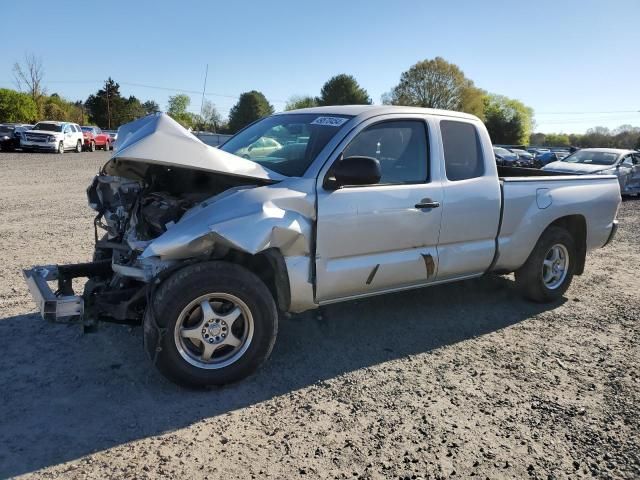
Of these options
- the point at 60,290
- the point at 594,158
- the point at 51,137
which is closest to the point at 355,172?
the point at 60,290

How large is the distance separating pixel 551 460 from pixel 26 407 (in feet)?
10.4

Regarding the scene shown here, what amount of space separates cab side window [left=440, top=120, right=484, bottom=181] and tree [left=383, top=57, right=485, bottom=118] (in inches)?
3336

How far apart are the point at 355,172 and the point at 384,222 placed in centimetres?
55

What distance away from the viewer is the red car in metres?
36.1

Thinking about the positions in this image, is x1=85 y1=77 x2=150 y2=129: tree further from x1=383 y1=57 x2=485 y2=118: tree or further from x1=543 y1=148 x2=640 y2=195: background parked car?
x1=543 y1=148 x2=640 y2=195: background parked car

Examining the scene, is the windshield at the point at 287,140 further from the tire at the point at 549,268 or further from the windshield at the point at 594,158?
the windshield at the point at 594,158

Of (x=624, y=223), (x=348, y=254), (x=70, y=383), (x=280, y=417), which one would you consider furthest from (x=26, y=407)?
(x=624, y=223)

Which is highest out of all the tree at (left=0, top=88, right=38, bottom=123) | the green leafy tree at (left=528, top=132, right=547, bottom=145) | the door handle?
the green leafy tree at (left=528, top=132, right=547, bottom=145)

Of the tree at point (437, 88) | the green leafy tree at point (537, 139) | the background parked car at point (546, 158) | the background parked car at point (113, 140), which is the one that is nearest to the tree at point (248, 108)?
the tree at point (437, 88)

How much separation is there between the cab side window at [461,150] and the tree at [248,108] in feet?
250

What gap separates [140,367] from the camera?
389cm

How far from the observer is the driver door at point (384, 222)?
395 centimetres

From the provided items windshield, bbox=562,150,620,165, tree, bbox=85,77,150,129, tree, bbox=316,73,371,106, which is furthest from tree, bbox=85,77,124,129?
windshield, bbox=562,150,620,165

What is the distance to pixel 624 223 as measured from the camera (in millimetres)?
12023
